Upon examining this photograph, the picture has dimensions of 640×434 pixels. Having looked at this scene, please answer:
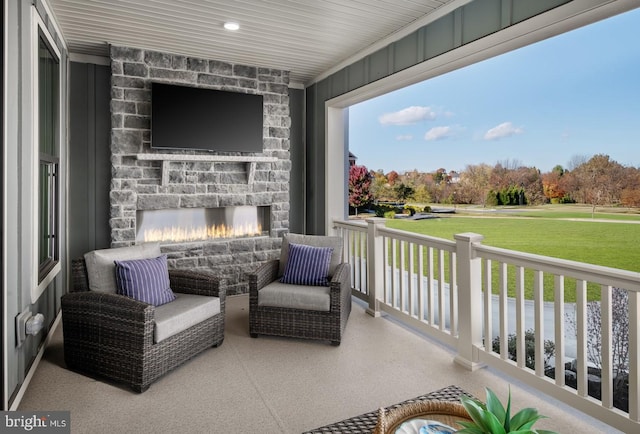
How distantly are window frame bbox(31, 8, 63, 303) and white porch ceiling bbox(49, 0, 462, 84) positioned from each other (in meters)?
0.42

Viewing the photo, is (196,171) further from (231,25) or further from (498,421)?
(498,421)

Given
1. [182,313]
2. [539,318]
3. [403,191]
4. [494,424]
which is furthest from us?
[403,191]

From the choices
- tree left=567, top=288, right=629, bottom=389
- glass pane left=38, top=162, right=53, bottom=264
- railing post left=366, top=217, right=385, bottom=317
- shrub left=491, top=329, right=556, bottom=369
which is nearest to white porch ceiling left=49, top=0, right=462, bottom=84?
glass pane left=38, top=162, right=53, bottom=264

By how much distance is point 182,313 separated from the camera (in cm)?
296

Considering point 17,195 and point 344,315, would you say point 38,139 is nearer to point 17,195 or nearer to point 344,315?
point 17,195

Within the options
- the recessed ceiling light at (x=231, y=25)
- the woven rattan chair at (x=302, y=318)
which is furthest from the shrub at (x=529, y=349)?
the recessed ceiling light at (x=231, y=25)

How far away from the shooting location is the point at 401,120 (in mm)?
5480

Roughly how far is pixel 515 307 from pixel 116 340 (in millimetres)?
2799

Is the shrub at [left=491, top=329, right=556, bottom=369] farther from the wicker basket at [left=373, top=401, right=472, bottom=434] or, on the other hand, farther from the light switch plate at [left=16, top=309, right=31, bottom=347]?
the light switch plate at [left=16, top=309, right=31, bottom=347]

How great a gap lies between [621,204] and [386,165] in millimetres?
3037

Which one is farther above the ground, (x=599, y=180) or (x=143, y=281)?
(x=599, y=180)

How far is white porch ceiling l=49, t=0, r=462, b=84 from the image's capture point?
3.30m

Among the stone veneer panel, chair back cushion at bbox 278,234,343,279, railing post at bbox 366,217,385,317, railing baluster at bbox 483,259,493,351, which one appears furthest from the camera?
the stone veneer panel

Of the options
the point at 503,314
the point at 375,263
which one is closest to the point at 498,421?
the point at 503,314
